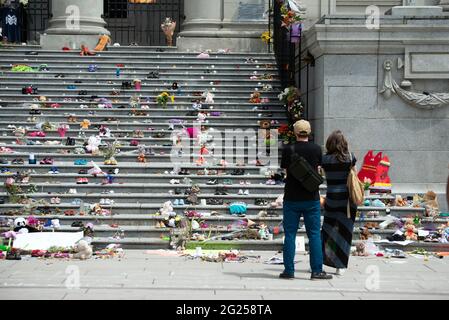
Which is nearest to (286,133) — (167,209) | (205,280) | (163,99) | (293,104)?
(293,104)

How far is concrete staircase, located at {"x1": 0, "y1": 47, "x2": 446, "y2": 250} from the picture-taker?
1431cm

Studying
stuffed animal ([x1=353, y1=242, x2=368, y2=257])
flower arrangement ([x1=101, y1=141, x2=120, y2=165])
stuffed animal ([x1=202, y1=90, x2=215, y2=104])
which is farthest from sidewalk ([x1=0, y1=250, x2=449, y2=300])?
stuffed animal ([x1=202, y1=90, x2=215, y2=104])

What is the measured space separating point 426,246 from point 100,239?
479 cm

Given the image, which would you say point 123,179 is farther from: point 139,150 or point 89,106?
point 89,106

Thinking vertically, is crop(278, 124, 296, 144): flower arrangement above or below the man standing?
above

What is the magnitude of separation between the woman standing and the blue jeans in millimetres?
476

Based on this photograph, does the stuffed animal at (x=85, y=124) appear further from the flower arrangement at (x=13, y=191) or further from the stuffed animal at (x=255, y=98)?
the stuffed animal at (x=255, y=98)

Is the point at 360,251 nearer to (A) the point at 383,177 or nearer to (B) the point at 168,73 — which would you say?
(A) the point at 383,177

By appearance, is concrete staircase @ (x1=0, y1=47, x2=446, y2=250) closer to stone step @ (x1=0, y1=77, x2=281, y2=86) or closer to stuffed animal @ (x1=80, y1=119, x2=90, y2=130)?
stone step @ (x1=0, y1=77, x2=281, y2=86)

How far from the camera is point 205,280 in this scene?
10.7 m

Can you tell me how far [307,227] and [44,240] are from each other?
4.16 m

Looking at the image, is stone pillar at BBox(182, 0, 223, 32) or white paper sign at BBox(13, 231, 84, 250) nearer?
white paper sign at BBox(13, 231, 84, 250)

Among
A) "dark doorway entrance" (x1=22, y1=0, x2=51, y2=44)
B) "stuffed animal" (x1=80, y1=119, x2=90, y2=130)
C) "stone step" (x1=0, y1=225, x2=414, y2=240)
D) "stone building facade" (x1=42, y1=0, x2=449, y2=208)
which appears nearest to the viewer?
"stone step" (x1=0, y1=225, x2=414, y2=240)

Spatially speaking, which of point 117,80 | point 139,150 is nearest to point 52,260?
point 139,150
